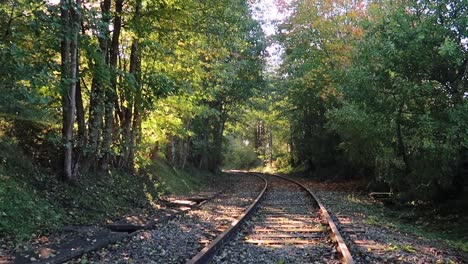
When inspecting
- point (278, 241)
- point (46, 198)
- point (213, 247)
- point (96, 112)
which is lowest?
point (278, 241)

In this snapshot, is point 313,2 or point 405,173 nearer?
point 405,173

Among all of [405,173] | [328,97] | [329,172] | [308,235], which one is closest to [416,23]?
[405,173]

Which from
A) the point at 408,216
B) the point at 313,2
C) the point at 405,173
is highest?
the point at 313,2

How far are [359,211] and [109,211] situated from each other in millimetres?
7099

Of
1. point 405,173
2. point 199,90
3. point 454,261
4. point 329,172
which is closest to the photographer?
point 454,261

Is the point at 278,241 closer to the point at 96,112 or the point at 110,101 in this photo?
the point at 96,112

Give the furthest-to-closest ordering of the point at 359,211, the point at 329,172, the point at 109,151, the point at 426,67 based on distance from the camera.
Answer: the point at 329,172, the point at 359,211, the point at 109,151, the point at 426,67

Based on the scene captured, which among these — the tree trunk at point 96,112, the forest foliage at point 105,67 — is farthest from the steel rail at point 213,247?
the tree trunk at point 96,112

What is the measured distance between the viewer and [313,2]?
22.4 meters

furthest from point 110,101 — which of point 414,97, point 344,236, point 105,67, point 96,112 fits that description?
point 414,97

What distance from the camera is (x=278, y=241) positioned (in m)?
7.65

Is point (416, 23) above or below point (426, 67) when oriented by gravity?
above

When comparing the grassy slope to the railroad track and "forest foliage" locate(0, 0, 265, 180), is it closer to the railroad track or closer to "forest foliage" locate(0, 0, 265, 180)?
"forest foliage" locate(0, 0, 265, 180)

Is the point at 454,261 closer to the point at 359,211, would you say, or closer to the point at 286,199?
the point at 359,211
